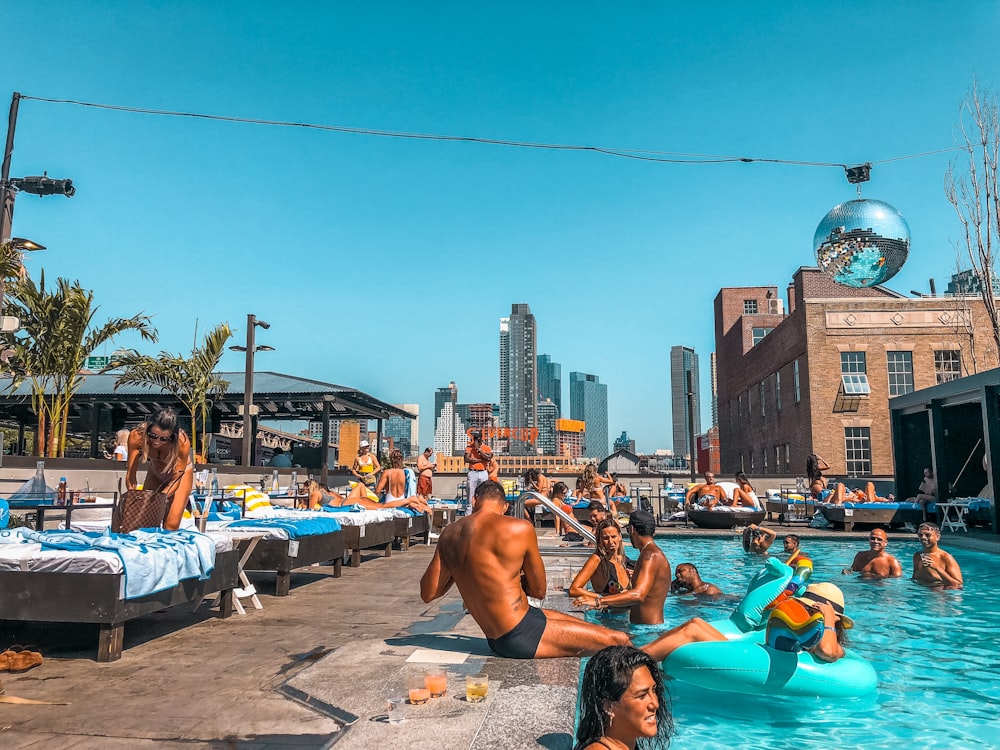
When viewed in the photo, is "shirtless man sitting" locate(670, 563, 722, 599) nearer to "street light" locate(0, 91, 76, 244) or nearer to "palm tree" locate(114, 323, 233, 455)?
"street light" locate(0, 91, 76, 244)

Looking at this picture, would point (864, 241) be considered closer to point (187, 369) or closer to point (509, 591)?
point (509, 591)

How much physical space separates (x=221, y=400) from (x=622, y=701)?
26263 millimetres

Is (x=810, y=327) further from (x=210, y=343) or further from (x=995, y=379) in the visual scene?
(x=210, y=343)

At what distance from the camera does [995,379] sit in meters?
15.5

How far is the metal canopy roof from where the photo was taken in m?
24.7

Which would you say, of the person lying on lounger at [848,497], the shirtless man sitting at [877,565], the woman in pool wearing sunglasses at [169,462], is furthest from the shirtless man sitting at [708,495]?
the woman in pool wearing sunglasses at [169,462]

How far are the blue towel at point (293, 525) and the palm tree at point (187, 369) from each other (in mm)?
16017

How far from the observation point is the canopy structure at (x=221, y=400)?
977 inches

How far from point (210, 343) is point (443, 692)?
21354mm

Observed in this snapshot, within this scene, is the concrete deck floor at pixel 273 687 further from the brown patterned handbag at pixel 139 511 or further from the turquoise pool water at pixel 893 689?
the turquoise pool water at pixel 893 689

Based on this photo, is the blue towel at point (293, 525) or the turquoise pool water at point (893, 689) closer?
the turquoise pool water at point (893, 689)

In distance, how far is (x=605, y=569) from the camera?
6781 mm

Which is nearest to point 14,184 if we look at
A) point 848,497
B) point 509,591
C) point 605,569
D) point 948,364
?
point 605,569

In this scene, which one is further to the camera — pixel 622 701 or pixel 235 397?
pixel 235 397
